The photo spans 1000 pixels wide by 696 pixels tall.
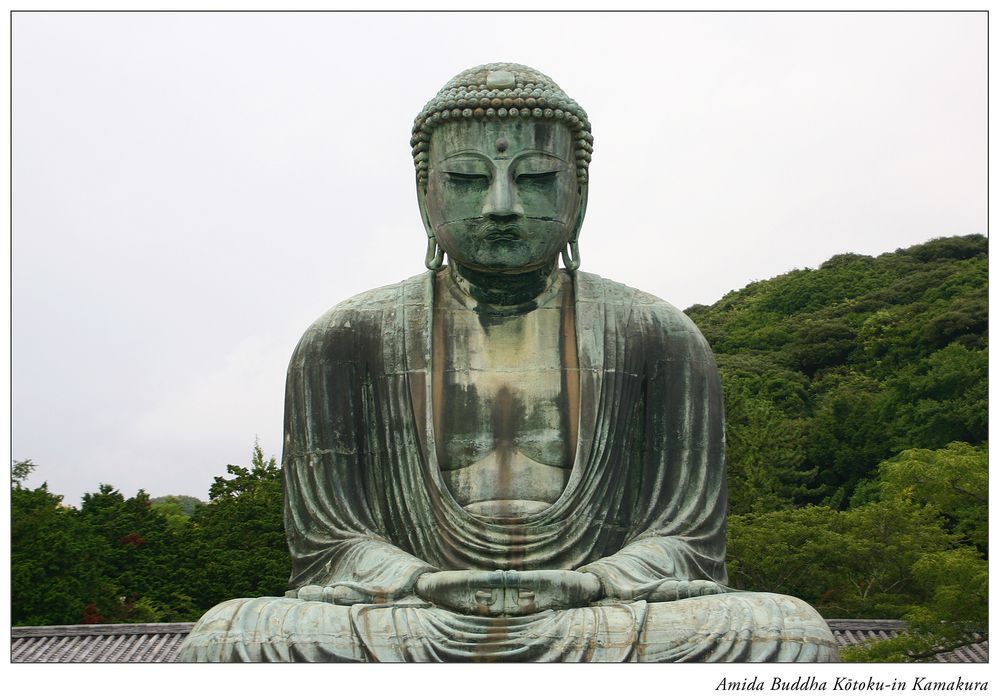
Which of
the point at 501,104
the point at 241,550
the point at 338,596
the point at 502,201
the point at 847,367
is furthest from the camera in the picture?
the point at 847,367

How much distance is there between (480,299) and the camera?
10453 millimetres

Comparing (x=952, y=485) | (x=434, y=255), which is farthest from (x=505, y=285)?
(x=952, y=485)

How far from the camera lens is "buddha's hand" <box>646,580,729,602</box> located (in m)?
9.29

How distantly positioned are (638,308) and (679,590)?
1.91 metres

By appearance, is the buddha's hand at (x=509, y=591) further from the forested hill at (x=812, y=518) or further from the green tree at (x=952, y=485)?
the green tree at (x=952, y=485)

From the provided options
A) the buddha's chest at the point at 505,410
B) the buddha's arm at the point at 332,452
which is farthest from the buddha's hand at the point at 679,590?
the buddha's arm at the point at 332,452

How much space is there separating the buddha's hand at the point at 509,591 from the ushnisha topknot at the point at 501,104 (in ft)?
8.17

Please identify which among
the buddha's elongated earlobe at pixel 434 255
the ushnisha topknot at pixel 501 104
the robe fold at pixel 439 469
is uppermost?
the ushnisha topknot at pixel 501 104

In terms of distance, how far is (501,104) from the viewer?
33.1 feet

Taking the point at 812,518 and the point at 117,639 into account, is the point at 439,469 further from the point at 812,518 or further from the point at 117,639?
the point at 812,518

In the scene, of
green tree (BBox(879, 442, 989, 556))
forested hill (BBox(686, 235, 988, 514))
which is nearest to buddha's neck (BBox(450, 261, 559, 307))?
green tree (BBox(879, 442, 989, 556))

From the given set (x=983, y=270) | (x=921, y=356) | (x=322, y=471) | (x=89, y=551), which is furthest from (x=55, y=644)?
(x=983, y=270)

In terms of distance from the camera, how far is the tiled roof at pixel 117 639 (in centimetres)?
2008

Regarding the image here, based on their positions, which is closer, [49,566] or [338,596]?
[338,596]
